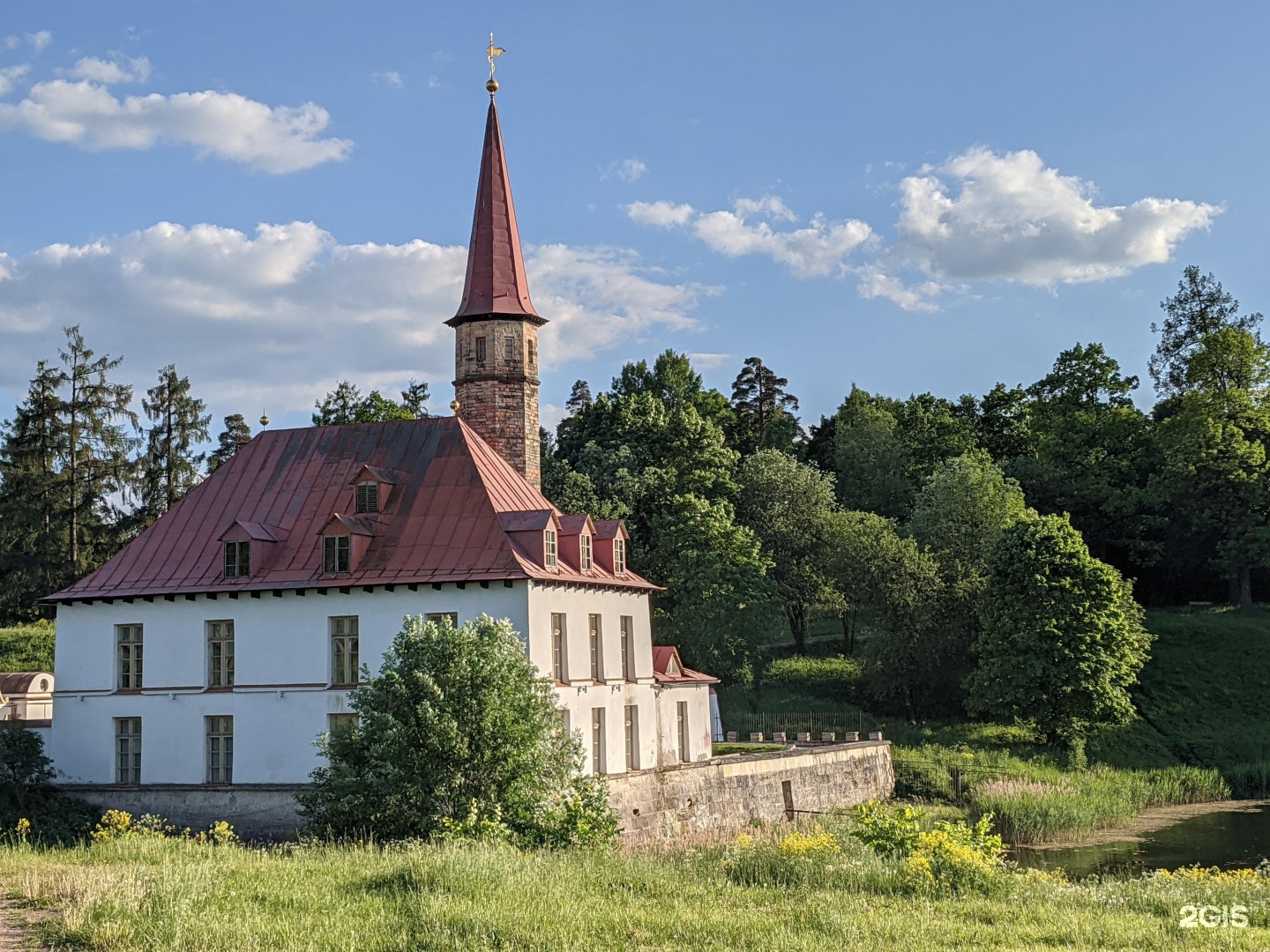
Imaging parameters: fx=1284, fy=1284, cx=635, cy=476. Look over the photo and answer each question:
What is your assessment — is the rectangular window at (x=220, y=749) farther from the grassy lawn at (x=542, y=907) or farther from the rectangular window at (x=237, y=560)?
the grassy lawn at (x=542, y=907)

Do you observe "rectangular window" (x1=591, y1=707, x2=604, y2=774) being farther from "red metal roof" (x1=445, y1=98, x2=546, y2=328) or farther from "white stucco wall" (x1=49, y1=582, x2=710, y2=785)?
"red metal roof" (x1=445, y1=98, x2=546, y2=328)

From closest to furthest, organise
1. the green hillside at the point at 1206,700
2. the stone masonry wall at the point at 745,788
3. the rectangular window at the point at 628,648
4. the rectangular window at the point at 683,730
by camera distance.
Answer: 1. the stone masonry wall at the point at 745,788
2. the rectangular window at the point at 628,648
3. the rectangular window at the point at 683,730
4. the green hillside at the point at 1206,700

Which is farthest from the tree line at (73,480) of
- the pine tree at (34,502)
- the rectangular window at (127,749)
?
the rectangular window at (127,749)

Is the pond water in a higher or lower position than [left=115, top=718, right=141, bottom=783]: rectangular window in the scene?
lower

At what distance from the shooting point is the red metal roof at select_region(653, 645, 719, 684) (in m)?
37.2

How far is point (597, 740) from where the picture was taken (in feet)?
106

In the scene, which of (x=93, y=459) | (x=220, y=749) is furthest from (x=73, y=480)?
(x=220, y=749)

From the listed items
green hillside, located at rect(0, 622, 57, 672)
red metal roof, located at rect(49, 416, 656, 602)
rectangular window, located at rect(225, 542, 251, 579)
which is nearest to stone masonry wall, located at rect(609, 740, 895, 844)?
red metal roof, located at rect(49, 416, 656, 602)

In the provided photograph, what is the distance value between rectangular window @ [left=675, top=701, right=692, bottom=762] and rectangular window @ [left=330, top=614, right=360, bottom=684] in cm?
1124

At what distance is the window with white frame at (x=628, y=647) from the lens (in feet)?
113

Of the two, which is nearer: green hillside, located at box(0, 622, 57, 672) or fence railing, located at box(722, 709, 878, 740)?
fence railing, located at box(722, 709, 878, 740)

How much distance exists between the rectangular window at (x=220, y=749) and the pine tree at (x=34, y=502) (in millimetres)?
26273

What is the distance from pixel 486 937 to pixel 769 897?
441 cm

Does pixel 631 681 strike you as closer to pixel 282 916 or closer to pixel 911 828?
pixel 911 828
